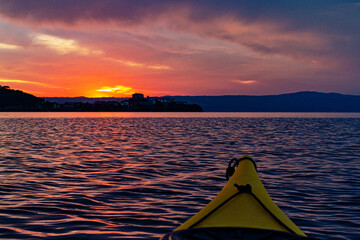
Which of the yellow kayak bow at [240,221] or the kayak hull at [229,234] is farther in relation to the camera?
the yellow kayak bow at [240,221]

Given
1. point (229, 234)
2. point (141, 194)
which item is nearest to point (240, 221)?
point (229, 234)

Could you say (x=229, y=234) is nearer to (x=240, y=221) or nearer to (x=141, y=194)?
(x=240, y=221)

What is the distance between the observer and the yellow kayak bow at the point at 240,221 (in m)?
5.54

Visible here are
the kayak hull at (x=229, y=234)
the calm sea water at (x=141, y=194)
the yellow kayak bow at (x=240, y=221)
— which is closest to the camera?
the kayak hull at (x=229, y=234)

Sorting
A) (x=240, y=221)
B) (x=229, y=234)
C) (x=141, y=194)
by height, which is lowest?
(x=141, y=194)

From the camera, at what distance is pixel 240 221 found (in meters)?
6.01

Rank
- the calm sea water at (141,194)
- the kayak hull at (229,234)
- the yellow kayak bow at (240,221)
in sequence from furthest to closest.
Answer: the calm sea water at (141,194)
the yellow kayak bow at (240,221)
the kayak hull at (229,234)

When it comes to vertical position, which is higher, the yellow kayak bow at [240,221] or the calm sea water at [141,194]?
the yellow kayak bow at [240,221]

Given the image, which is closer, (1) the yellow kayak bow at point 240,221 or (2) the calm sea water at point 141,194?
(1) the yellow kayak bow at point 240,221

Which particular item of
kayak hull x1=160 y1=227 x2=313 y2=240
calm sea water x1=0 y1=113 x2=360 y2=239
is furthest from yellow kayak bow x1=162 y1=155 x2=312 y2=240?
calm sea water x1=0 y1=113 x2=360 y2=239

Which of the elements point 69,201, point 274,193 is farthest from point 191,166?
point 69,201

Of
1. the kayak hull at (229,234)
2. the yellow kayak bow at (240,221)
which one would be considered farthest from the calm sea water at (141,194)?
the kayak hull at (229,234)

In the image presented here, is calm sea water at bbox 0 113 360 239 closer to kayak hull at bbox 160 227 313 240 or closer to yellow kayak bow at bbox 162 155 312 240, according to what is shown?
yellow kayak bow at bbox 162 155 312 240

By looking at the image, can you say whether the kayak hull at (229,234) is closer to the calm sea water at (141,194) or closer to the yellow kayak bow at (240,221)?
the yellow kayak bow at (240,221)
